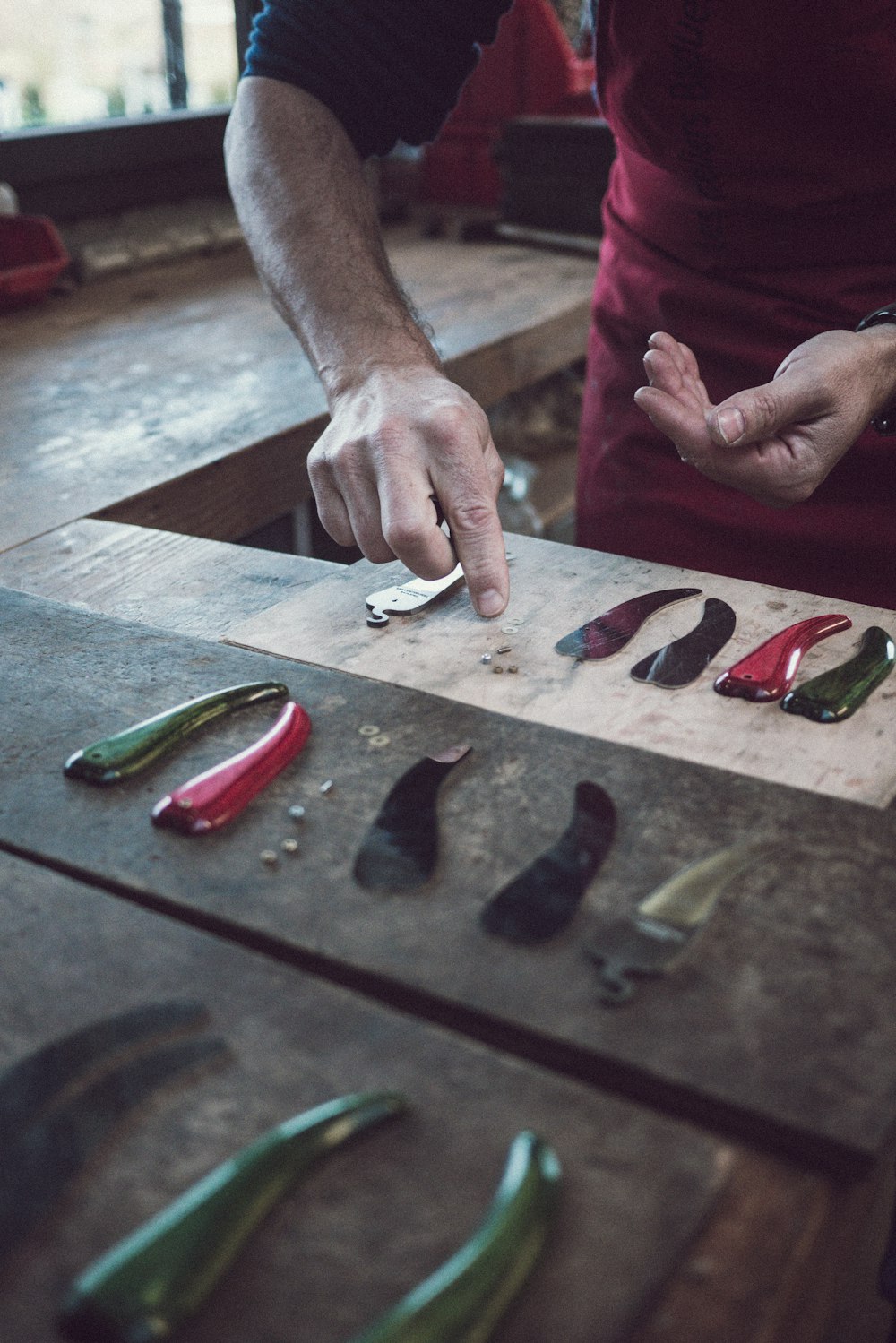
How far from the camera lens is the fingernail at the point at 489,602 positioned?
32.3 inches

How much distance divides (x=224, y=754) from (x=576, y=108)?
2212mm

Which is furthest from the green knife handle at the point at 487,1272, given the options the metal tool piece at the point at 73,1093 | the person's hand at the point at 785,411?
the person's hand at the point at 785,411

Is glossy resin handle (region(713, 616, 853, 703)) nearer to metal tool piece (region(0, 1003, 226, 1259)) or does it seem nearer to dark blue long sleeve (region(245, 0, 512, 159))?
metal tool piece (region(0, 1003, 226, 1259))

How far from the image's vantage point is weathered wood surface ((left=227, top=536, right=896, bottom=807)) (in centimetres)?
68

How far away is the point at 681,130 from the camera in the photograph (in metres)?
1.08

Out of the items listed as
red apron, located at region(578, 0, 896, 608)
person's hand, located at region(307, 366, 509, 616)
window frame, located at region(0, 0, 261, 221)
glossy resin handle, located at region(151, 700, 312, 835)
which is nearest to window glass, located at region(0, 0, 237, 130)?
window frame, located at region(0, 0, 261, 221)

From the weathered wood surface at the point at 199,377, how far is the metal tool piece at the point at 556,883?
0.64 meters

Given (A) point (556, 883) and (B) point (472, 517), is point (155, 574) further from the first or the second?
(A) point (556, 883)

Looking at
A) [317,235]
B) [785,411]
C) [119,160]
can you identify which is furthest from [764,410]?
[119,160]

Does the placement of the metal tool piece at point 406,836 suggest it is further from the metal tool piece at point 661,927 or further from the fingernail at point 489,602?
the fingernail at point 489,602

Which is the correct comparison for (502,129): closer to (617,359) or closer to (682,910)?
(617,359)

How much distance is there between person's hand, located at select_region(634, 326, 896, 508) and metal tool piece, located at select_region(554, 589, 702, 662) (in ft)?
0.39

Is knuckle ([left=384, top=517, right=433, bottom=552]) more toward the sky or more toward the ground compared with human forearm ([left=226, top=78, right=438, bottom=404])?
more toward the ground

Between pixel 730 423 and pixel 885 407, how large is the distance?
0.24 meters
